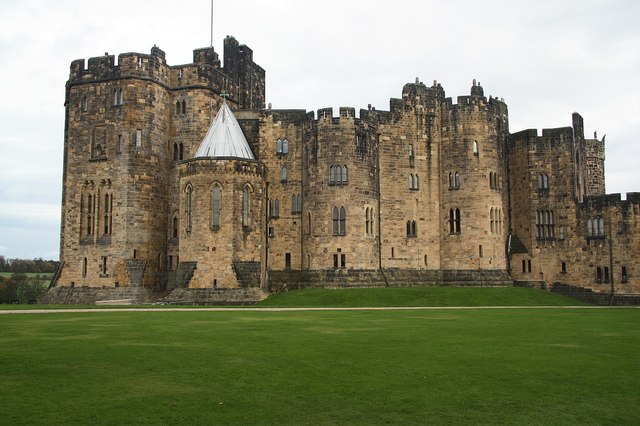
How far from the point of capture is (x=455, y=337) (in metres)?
22.0

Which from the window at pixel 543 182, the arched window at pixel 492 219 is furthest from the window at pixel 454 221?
the window at pixel 543 182

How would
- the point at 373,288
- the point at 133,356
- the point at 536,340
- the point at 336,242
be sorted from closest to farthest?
the point at 133,356, the point at 536,340, the point at 373,288, the point at 336,242

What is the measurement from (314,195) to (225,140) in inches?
335

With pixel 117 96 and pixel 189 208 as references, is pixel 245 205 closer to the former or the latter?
pixel 189 208

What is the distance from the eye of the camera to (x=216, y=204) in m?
50.9

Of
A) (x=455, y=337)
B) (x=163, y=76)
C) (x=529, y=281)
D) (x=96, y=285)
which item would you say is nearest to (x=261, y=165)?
(x=163, y=76)

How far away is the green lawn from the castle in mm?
29211

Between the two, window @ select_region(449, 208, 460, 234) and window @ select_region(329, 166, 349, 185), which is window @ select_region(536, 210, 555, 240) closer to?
window @ select_region(449, 208, 460, 234)

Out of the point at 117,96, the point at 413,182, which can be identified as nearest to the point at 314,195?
the point at 413,182

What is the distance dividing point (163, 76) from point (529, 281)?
36022 millimetres

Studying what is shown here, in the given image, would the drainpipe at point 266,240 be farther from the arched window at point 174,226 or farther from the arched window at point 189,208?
the arched window at point 174,226

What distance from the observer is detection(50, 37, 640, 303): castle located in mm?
52594

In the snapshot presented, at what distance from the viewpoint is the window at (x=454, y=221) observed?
2240 inches

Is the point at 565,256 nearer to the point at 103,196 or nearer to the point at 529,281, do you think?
the point at 529,281
